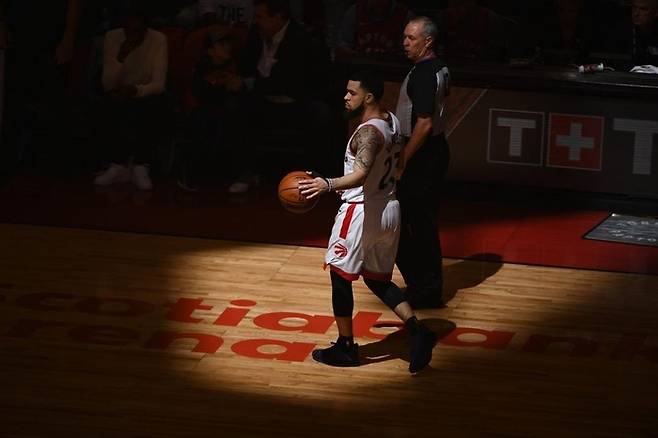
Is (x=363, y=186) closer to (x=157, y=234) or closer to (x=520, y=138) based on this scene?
(x=157, y=234)

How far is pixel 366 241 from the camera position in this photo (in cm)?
775

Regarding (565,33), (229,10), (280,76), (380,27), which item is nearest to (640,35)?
(565,33)

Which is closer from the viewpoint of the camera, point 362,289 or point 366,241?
point 366,241

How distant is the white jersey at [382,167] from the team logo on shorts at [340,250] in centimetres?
27

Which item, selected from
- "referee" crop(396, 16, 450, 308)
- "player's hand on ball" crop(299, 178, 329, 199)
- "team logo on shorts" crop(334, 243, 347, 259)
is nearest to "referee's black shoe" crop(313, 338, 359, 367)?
"team logo on shorts" crop(334, 243, 347, 259)

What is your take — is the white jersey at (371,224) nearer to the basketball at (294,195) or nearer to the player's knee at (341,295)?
the player's knee at (341,295)

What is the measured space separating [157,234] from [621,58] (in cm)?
439

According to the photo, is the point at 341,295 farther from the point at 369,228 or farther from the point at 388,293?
the point at 369,228

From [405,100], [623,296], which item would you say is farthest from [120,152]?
[623,296]

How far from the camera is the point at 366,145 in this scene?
24.7ft

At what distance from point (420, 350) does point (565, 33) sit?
5.33 m

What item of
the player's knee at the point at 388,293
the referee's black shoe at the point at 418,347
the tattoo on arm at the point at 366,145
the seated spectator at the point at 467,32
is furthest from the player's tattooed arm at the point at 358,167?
the seated spectator at the point at 467,32

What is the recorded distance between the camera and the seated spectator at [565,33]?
1212 cm

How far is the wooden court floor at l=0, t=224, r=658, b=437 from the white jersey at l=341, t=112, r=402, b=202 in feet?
3.24
